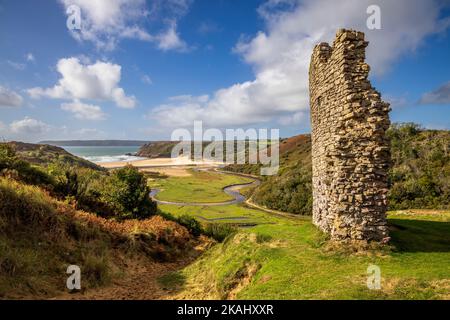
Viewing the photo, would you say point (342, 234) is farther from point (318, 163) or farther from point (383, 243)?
point (318, 163)

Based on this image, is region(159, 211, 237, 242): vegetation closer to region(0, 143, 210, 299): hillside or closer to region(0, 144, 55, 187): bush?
region(0, 143, 210, 299): hillside

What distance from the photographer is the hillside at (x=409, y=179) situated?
3057 cm

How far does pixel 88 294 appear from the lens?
9609 millimetres

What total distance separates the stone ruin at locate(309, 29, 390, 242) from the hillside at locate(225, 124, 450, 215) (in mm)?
25367

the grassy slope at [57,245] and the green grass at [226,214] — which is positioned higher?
the grassy slope at [57,245]

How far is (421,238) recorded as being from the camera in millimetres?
10094

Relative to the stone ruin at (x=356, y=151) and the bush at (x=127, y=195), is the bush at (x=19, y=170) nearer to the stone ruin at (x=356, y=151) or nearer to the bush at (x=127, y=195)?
the bush at (x=127, y=195)

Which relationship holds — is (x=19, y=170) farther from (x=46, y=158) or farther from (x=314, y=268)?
(x=46, y=158)

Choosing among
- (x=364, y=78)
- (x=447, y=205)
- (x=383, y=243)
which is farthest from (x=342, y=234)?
(x=447, y=205)

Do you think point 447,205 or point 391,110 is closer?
point 391,110

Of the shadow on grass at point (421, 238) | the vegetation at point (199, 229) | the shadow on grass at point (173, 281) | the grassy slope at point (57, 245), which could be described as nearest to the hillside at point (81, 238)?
the grassy slope at point (57, 245)

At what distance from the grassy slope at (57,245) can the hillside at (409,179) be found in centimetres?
2735

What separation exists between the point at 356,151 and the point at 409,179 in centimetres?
3011
